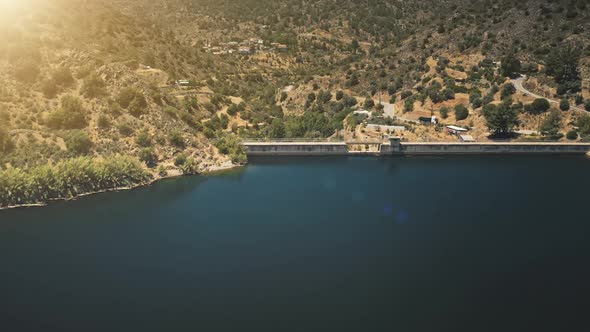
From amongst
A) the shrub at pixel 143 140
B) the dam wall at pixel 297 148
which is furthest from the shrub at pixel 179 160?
the dam wall at pixel 297 148

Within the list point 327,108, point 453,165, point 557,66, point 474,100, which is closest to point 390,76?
point 327,108

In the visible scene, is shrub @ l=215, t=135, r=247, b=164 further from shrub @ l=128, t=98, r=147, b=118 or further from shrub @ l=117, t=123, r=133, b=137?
shrub @ l=117, t=123, r=133, b=137

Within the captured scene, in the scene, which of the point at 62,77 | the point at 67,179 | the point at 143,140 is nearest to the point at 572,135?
the point at 143,140

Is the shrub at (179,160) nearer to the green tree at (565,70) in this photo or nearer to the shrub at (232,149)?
the shrub at (232,149)

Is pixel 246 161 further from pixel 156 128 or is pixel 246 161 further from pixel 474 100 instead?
pixel 474 100

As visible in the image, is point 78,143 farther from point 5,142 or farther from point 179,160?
point 179,160

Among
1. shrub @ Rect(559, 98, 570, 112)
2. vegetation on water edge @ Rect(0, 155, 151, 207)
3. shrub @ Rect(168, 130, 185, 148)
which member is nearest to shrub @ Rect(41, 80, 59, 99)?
vegetation on water edge @ Rect(0, 155, 151, 207)
